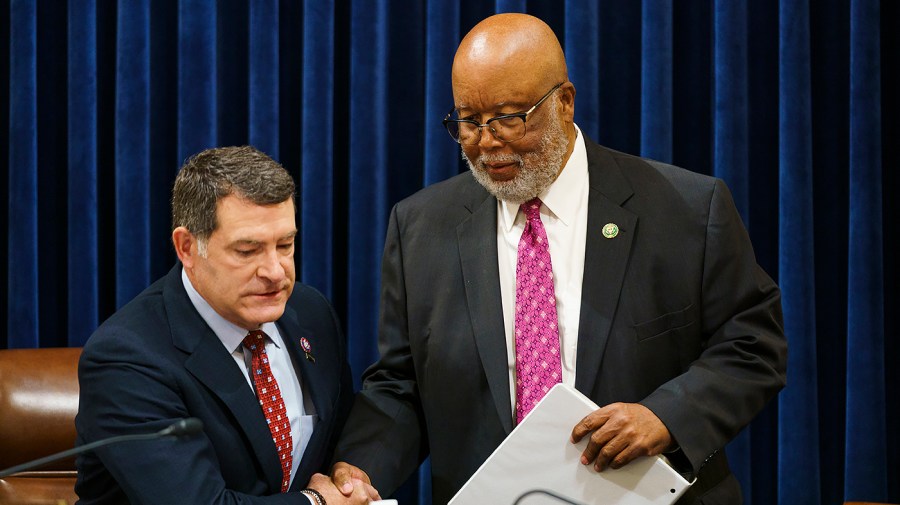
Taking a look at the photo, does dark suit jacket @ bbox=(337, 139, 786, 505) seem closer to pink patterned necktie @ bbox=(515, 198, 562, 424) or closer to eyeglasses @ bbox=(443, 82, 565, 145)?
pink patterned necktie @ bbox=(515, 198, 562, 424)

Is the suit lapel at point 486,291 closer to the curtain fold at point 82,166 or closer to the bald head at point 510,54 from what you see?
the bald head at point 510,54

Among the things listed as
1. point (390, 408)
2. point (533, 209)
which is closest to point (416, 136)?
point (533, 209)

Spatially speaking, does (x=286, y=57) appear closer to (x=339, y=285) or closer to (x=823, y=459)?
(x=339, y=285)

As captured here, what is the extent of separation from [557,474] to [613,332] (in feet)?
1.05

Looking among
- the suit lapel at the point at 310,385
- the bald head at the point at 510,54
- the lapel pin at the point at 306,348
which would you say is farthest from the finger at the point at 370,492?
the bald head at the point at 510,54

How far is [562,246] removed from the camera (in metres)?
2.23

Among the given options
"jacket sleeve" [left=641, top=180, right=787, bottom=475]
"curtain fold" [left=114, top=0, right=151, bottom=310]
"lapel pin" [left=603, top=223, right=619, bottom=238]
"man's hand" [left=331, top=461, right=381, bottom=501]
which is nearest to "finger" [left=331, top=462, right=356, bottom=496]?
"man's hand" [left=331, top=461, right=381, bottom=501]

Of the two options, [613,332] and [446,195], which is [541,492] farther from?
[446,195]

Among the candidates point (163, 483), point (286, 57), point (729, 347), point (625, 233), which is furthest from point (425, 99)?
point (163, 483)

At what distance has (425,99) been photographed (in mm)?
3326

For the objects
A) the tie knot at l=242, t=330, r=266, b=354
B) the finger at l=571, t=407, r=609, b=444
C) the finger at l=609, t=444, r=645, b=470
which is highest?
the tie knot at l=242, t=330, r=266, b=354

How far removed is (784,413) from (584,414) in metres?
1.46

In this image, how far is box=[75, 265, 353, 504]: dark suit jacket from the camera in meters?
1.87

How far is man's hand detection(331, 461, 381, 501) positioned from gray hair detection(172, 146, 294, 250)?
505 mm
